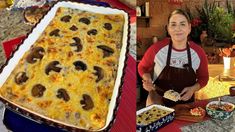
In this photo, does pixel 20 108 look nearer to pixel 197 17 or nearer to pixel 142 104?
pixel 142 104

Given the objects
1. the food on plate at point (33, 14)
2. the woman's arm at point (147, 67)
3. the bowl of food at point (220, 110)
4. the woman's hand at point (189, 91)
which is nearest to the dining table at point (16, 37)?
the food on plate at point (33, 14)

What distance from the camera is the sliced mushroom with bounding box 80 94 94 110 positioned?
485mm

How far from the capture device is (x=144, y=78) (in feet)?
2.57

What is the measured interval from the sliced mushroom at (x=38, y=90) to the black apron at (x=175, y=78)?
38cm

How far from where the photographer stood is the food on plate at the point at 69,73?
0.47 metres

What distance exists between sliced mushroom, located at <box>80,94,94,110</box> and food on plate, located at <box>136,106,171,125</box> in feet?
1.00

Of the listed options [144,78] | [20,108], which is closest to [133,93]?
[144,78]

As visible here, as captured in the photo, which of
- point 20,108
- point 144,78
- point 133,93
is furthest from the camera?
point 144,78

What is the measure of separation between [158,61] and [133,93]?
20 cm

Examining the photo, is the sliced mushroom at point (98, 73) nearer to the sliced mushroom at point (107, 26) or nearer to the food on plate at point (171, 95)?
the sliced mushroom at point (107, 26)

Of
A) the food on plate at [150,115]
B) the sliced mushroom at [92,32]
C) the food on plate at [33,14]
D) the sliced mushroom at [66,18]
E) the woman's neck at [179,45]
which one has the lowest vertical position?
the food on plate at [150,115]

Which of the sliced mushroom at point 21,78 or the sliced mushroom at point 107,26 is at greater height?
the sliced mushroom at point 107,26

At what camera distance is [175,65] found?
0.83 meters

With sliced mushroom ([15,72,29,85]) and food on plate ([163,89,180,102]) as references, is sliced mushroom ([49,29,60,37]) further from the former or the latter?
food on plate ([163,89,180,102])
